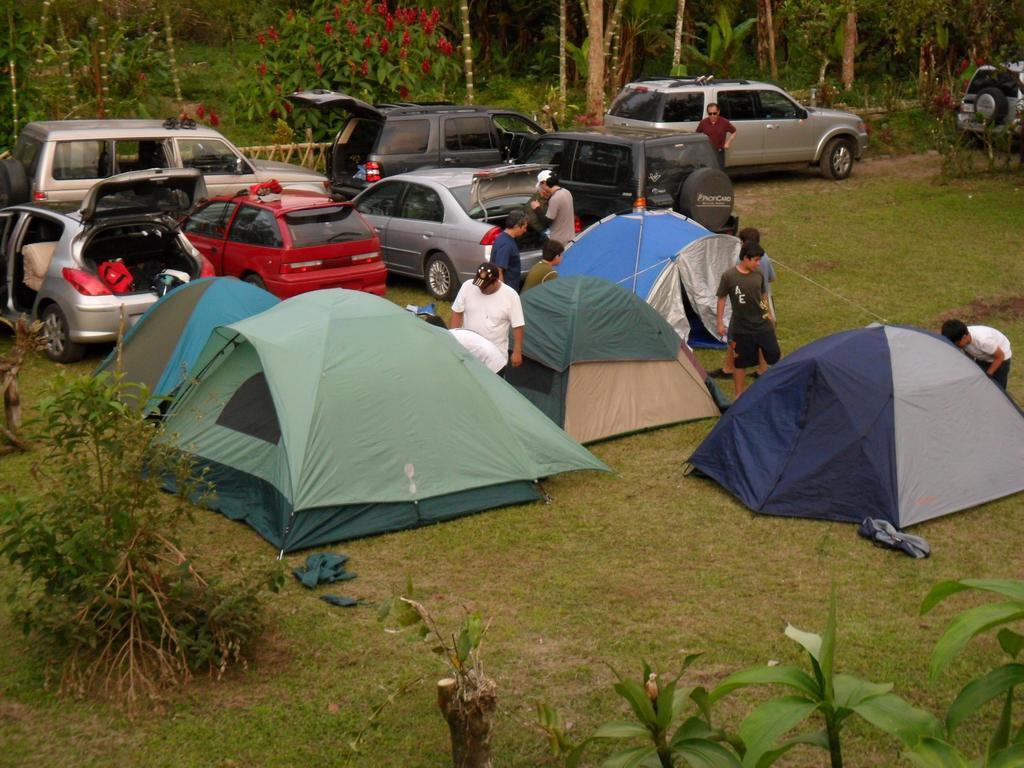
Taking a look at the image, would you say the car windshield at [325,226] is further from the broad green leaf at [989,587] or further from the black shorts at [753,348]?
the broad green leaf at [989,587]

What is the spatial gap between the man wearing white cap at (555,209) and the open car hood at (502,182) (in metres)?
0.66

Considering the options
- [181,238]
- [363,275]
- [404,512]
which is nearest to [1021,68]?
[363,275]

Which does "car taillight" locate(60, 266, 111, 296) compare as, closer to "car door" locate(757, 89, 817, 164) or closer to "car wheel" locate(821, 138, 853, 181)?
"car door" locate(757, 89, 817, 164)

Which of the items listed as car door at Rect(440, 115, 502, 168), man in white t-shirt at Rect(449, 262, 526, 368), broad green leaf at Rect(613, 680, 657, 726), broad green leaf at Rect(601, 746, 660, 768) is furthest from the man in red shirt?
broad green leaf at Rect(601, 746, 660, 768)

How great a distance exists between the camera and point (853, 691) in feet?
11.2

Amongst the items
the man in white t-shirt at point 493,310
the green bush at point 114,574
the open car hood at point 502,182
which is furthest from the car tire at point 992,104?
the green bush at point 114,574

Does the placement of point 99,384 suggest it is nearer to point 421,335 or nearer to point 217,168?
point 421,335

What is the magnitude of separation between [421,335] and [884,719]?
584cm

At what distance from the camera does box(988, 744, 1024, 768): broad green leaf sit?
2.81m

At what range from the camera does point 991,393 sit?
868 cm

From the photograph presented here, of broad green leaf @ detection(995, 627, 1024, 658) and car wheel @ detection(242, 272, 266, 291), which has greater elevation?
broad green leaf @ detection(995, 627, 1024, 658)

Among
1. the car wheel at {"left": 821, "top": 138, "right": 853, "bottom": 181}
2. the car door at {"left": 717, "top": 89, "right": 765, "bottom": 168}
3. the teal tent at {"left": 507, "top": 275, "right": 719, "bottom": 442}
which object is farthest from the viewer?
the car wheel at {"left": 821, "top": 138, "right": 853, "bottom": 181}

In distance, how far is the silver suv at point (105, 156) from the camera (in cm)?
1456

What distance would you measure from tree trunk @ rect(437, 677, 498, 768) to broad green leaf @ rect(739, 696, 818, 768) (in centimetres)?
203
